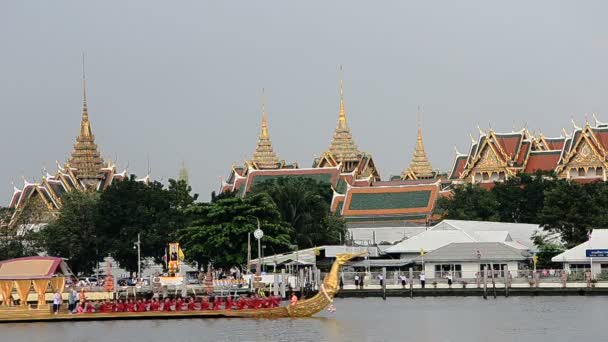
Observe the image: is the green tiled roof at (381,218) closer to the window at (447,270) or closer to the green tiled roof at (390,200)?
the green tiled roof at (390,200)

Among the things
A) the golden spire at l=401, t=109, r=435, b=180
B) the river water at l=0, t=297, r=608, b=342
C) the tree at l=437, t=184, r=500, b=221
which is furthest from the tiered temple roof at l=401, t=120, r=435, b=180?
the river water at l=0, t=297, r=608, b=342

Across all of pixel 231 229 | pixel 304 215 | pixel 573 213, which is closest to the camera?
pixel 231 229

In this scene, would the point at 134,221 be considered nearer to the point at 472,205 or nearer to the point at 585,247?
the point at 472,205

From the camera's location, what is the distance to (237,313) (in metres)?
56.8

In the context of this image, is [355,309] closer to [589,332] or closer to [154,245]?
[589,332]

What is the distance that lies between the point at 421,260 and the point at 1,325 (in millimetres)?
25361

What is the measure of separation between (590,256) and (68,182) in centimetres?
5812

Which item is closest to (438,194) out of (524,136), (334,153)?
(524,136)

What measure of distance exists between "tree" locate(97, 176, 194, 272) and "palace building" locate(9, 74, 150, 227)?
32.2ft

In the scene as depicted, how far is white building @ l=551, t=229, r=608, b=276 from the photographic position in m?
70.8

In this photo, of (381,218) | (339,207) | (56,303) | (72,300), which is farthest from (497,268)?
(339,207)

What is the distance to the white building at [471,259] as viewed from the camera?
75.1 metres

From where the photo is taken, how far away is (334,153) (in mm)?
136250

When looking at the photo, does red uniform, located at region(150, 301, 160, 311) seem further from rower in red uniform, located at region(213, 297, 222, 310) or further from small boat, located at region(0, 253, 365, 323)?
rower in red uniform, located at region(213, 297, 222, 310)
